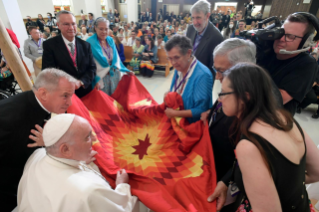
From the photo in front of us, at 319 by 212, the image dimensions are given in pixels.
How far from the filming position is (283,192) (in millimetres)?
794

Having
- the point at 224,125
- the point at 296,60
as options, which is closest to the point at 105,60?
the point at 224,125

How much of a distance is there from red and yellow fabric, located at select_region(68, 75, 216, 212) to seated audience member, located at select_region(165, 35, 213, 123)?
0.35 ft

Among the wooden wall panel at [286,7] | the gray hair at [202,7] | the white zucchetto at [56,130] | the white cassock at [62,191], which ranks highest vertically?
the wooden wall panel at [286,7]

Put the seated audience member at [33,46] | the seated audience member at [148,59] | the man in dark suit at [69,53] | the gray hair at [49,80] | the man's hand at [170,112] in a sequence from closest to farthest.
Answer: the gray hair at [49,80] < the man's hand at [170,112] < the man in dark suit at [69,53] < the seated audience member at [33,46] < the seated audience member at [148,59]

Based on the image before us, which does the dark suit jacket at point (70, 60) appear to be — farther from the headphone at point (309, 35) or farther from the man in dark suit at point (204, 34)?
the headphone at point (309, 35)

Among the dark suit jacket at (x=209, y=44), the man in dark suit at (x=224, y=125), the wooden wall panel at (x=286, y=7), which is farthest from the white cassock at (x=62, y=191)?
the wooden wall panel at (x=286, y=7)

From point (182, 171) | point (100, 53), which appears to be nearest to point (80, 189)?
point (182, 171)

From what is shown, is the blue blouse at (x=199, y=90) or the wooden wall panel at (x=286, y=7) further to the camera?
the wooden wall panel at (x=286, y=7)

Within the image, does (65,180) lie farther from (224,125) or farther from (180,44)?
(180,44)

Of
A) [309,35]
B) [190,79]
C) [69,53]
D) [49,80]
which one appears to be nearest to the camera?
[309,35]

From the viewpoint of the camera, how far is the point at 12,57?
5.60ft

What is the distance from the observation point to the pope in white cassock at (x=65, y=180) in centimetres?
87

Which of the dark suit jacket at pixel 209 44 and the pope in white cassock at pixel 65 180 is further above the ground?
the dark suit jacket at pixel 209 44

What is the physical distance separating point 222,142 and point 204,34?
77.1 inches
